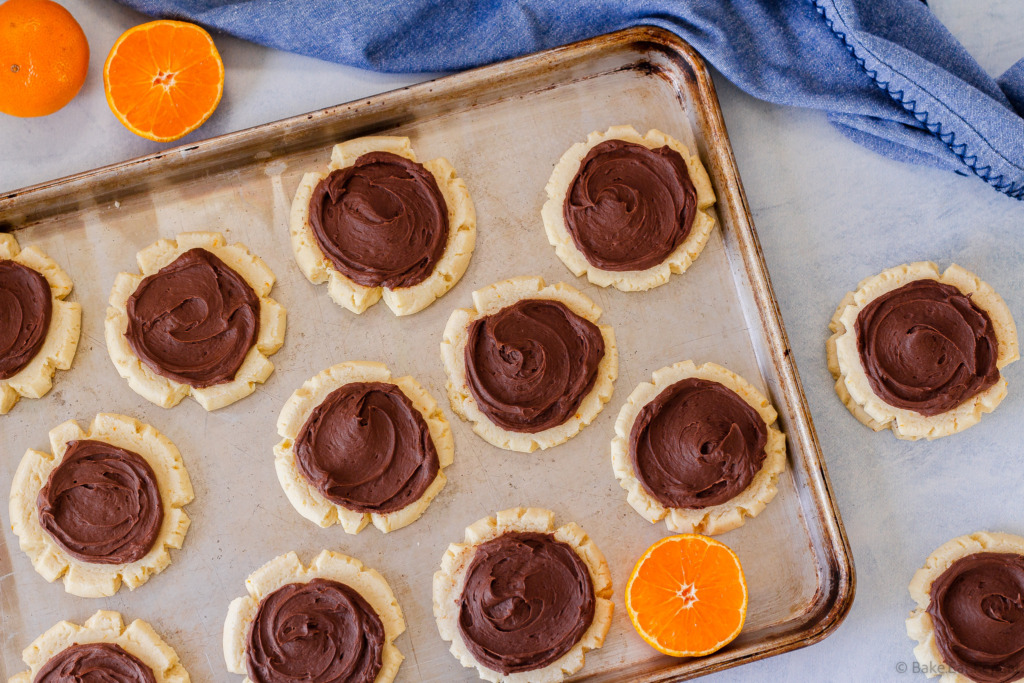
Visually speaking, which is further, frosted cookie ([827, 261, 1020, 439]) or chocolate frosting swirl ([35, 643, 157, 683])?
frosted cookie ([827, 261, 1020, 439])

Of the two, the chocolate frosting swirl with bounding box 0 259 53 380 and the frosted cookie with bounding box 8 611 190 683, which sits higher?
the chocolate frosting swirl with bounding box 0 259 53 380

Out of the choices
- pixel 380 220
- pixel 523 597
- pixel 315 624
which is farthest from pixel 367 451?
pixel 380 220

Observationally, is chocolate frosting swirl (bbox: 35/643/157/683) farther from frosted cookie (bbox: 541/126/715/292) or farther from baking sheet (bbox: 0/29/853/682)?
frosted cookie (bbox: 541/126/715/292)

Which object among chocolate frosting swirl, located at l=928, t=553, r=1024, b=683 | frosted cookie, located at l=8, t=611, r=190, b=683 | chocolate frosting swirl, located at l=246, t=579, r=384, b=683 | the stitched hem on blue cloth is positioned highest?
the stitched hem on blue cloth

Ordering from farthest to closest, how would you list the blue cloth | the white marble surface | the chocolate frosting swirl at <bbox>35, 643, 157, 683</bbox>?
the white marble surface → the blue cloth → the chocolate frosting swirl at <bbox>35, 643, 157, 683</bbox>

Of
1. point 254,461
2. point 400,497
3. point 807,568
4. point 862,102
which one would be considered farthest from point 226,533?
point 862,102

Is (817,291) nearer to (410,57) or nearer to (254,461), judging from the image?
(410,57)

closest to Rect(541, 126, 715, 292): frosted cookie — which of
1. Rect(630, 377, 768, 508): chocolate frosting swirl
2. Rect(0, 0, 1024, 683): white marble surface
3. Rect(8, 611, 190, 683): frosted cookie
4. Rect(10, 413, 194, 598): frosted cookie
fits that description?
Rect(0, 0, 1024, 683): white marble surface

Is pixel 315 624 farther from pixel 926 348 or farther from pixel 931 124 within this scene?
pixel 931 124

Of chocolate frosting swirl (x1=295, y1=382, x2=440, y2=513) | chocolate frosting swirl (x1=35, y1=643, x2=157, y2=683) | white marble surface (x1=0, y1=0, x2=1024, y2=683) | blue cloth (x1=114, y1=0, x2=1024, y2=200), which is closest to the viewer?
chocolate frosting swirl (x1=35, y1=643, x2=157, y2=683)
